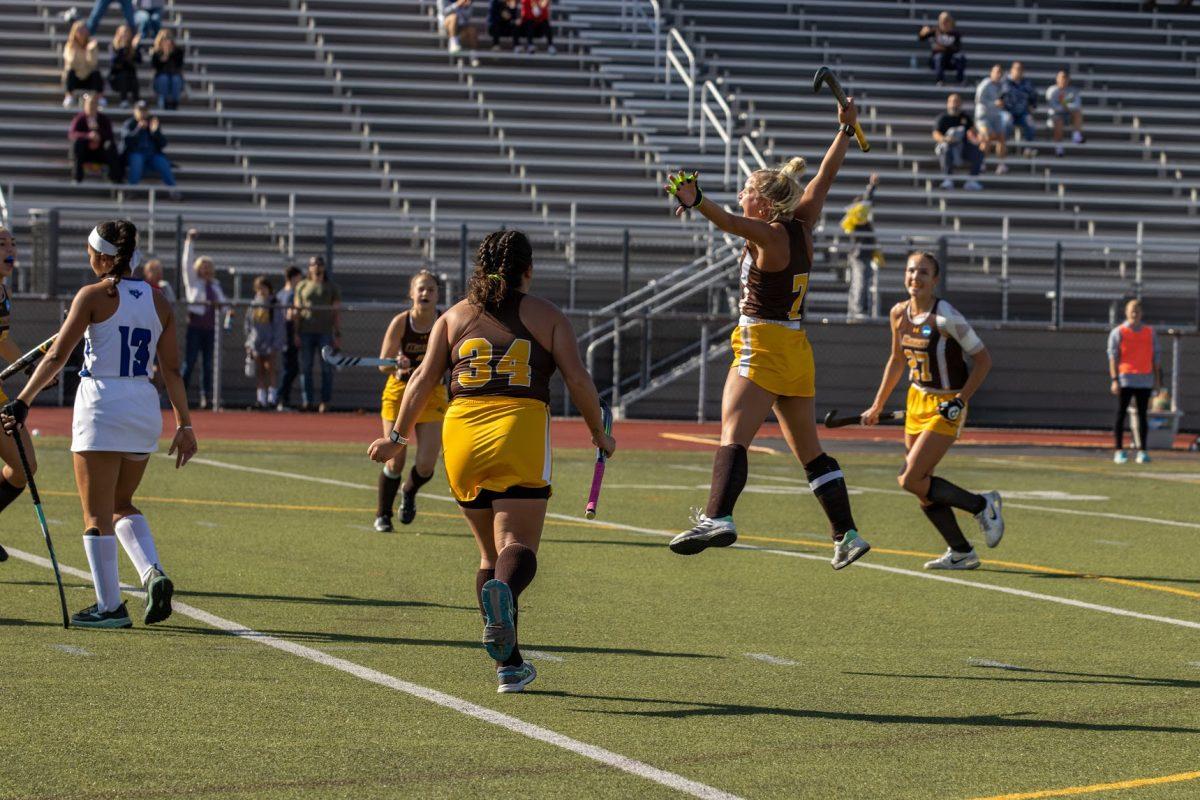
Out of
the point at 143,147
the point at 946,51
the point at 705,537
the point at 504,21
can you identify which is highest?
the point at 504,21

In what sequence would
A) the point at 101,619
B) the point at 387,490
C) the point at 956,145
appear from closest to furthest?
the point at 101,619, the point at 387,490, the point at 956,145

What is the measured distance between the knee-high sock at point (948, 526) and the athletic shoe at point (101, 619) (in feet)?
17.2

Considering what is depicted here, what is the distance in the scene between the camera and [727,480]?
9648 mm

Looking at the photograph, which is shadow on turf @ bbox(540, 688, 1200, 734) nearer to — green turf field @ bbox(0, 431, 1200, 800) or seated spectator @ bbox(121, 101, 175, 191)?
green turf field @ bbox(0, 431, 1200, 800)

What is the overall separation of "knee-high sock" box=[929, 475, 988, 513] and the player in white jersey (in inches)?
198

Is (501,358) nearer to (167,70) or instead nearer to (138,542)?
(138,542)

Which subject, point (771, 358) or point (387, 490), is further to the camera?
point (387, 490)

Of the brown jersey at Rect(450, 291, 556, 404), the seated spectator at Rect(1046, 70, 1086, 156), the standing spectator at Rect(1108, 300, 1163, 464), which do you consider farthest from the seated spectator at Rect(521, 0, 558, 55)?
the brown jersey at Rect(450, 291, 556, 404)

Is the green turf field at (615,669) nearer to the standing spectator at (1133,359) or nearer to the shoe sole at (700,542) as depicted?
the shoe sole at (700,542)

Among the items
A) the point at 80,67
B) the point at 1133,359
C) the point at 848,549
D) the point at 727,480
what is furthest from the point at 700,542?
the point at 80,67

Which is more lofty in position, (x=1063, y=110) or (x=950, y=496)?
(x=1063, y=110)

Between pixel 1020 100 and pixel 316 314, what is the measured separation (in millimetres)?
14382

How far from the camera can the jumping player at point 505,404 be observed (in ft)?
24.9

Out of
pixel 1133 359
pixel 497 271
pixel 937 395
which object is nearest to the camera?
pixel 497 271
